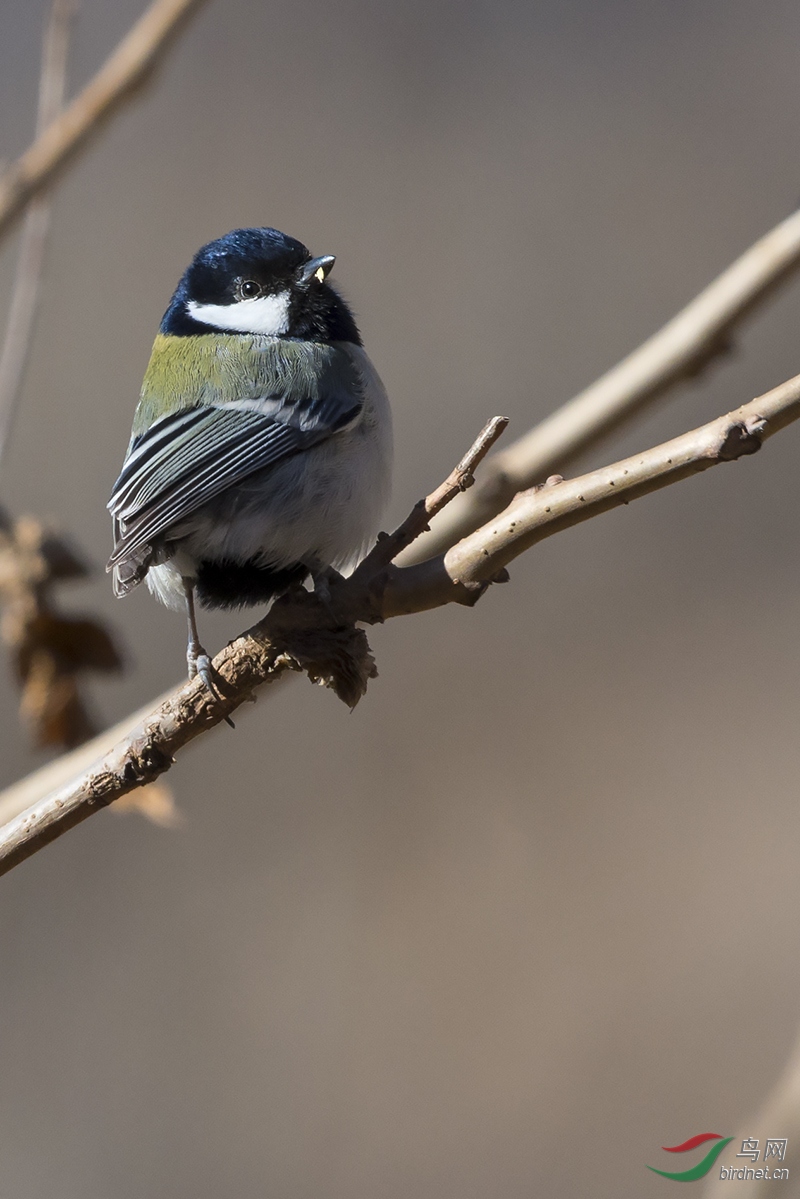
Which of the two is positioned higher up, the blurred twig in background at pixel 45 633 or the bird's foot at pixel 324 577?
the blurred twig in background at pixel 45 633

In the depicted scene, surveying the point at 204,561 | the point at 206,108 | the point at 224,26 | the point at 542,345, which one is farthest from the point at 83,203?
the point at 204,561

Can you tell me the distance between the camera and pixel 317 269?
Result: 2.39m

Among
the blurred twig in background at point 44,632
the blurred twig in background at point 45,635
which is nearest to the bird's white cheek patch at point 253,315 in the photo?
the blurred twig in background at point 45,635

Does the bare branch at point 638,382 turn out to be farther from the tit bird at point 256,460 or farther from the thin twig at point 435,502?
the thin twig at point 435,502

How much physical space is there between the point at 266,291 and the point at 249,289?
0.13ft

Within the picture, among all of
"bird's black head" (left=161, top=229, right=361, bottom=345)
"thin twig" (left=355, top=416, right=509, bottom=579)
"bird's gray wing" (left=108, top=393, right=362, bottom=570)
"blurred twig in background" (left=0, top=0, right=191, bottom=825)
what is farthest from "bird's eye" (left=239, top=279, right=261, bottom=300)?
"thin twig" (left=355, top=416, right=509, bottom=579)

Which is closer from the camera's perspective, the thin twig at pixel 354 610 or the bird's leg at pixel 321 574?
the thin twig at pixel 354 610

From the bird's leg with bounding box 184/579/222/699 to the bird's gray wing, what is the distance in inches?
7.3

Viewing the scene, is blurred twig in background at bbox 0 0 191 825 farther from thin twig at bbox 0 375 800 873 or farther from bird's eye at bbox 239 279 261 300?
bird's eye at bbox 239 279 261 300

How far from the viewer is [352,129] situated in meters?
5.33

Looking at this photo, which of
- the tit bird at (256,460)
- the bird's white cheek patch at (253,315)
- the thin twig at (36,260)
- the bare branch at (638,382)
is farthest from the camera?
the bird's white cheek patch at (253,315)

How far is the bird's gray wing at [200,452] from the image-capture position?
1.93 m

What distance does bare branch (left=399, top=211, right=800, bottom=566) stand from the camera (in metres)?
1.85

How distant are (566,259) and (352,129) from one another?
1.28 m
